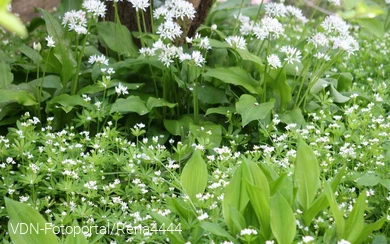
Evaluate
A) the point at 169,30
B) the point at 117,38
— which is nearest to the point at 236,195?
the point at 169,30

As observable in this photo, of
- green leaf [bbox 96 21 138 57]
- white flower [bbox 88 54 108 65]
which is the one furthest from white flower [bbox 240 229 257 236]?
green leaf [bbox 96 21 138 57]

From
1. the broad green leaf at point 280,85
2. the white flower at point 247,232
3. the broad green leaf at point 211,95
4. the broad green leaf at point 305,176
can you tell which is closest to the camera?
the white flower at point 247,232

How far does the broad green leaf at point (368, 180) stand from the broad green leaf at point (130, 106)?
1439mm

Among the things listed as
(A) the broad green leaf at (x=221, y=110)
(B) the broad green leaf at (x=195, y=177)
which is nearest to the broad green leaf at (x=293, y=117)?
(A) the broad green leaf at (x=221, y=110)

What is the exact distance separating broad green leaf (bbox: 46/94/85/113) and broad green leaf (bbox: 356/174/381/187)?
71.5 inches

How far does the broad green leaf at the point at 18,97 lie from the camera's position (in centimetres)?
334

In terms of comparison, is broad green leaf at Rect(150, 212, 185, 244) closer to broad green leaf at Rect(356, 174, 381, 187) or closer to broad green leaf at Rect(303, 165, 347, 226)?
broad green leaf at Rect(303, 165, 347, 226)

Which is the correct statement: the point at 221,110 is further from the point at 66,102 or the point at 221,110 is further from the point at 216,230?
the point at 216,230

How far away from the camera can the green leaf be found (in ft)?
13.0

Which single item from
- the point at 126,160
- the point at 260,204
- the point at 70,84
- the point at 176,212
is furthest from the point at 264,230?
the point at 70,84

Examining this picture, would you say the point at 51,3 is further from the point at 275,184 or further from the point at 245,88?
the point at 275,184

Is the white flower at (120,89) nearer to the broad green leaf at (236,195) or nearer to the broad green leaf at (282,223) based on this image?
the broad green leaf at (236,195)

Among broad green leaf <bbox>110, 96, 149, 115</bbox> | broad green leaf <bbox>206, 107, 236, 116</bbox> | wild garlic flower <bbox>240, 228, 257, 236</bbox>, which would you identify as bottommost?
broad green leaf <bbox>110, 96, 149, 115</bbox>

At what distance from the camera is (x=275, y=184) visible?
2258 mm
